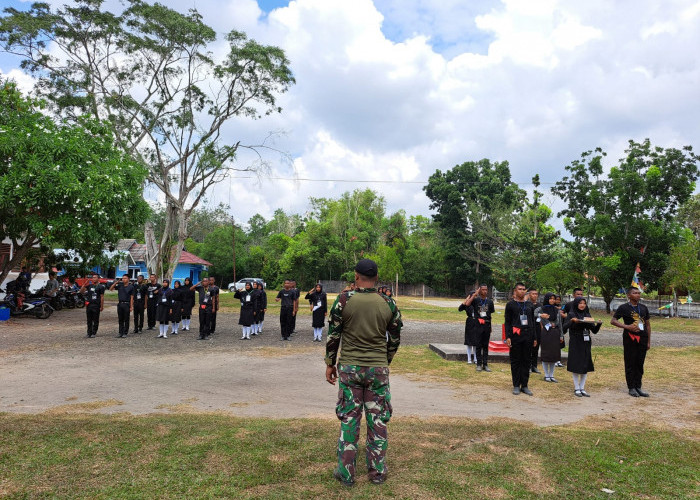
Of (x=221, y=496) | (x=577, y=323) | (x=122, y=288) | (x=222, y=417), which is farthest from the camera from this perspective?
(x=122, y=288)

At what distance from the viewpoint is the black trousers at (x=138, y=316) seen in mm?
14238

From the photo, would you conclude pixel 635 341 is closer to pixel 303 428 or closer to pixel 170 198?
pixel 303 428

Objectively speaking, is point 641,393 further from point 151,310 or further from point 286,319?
point 151,310

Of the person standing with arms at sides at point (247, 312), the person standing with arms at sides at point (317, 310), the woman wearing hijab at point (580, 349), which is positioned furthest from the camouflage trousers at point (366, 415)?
the person standing with arms at sides at point (247, 312)

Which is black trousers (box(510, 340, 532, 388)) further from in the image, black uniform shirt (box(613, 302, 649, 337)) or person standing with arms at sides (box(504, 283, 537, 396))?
black uniform shirt (box(613, 302, 649, 337))

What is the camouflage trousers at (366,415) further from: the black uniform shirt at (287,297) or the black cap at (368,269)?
the black uniform shirt at (287,297)

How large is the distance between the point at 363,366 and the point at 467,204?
1843 inches

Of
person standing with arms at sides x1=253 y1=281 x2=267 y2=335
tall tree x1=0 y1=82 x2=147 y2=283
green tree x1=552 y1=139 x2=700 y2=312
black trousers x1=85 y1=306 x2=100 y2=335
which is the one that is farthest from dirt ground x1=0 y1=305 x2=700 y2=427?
green tree x1=552 y1=139 x2=700 y2=312

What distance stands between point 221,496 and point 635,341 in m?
7.10

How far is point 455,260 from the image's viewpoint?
50406 millimetres

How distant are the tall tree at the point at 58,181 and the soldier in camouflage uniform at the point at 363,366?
460 inches

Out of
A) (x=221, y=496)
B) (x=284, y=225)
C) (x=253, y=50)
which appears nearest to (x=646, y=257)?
(x=253, y=50)

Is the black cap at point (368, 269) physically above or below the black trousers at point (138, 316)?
above

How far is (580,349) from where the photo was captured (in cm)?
760
